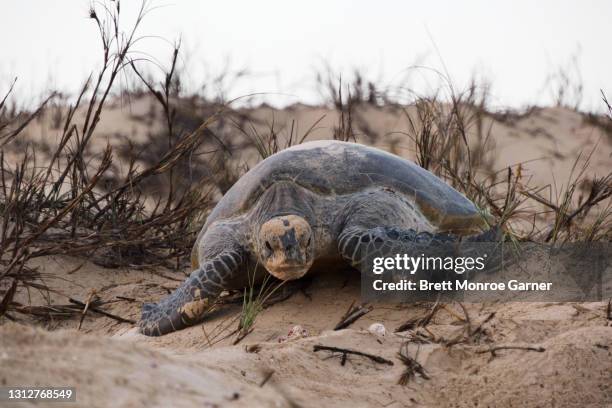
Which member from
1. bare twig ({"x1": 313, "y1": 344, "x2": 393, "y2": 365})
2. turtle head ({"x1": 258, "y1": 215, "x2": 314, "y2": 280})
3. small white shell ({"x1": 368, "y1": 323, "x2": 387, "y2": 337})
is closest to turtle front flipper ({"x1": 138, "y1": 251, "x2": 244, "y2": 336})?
turtle head ({"x1": 258, "y1": 215, "x2": 314, "y2": 280})

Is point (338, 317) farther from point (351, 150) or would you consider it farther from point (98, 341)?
point (98, 341)

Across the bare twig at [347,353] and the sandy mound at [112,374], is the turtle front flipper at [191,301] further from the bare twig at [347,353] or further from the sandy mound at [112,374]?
the sandy mound at [112,374]

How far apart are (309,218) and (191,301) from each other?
69 centimetres

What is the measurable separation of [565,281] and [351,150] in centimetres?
129

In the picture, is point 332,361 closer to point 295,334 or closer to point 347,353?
point 347,353

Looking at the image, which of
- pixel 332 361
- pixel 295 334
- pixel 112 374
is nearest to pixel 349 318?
pixel 295 334

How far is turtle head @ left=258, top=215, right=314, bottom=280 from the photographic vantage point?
3.46 metres

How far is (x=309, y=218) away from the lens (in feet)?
12.3

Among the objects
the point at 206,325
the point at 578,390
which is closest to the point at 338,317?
the point at 206,325

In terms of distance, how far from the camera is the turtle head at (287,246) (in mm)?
3457

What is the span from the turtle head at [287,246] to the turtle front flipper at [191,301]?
0.20 meters

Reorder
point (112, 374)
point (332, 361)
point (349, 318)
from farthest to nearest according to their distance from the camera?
1. point (349, 318)
2. point (332, 361)
3. point (112, 374)

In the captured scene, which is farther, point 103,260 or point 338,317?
point 103,260

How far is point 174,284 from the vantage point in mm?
4664
